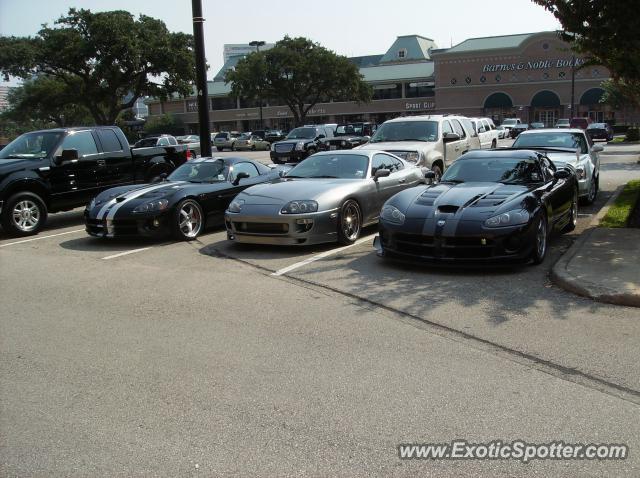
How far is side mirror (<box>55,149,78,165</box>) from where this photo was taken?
38.2 ft

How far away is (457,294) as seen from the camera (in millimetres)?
6465

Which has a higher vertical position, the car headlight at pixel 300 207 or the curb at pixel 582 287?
the car headlight at pixel 300 207

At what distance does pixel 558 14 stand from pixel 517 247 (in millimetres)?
4194

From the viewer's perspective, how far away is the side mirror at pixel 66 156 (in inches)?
458

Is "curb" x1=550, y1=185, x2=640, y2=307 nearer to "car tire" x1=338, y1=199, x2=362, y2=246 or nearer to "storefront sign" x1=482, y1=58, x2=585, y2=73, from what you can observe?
"car tire" x1=338, y1=199, x2=362, y2=246

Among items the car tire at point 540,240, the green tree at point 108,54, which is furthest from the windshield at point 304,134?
the car tire at point 540,240

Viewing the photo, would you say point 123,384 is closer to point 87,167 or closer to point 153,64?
point 87,167

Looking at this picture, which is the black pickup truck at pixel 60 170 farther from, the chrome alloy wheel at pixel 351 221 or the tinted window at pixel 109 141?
the chrome alloy wheel at pixel 351 221

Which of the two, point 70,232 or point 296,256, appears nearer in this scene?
point 296,256

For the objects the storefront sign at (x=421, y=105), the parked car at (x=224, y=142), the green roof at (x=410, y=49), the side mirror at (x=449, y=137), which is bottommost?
the side mirror at (x=449, y=137)

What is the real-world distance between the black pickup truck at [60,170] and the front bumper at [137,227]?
2.25 m

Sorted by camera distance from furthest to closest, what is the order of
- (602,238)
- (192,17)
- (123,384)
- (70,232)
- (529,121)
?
(529,121)
(192,17)
(70,232)
(602,238)
(123,384)

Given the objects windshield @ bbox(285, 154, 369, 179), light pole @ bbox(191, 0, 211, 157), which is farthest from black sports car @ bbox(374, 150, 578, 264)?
light pole @ bbox(191, 0, 211, 157)

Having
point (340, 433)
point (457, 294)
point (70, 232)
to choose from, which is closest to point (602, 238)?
point (457, 294)
